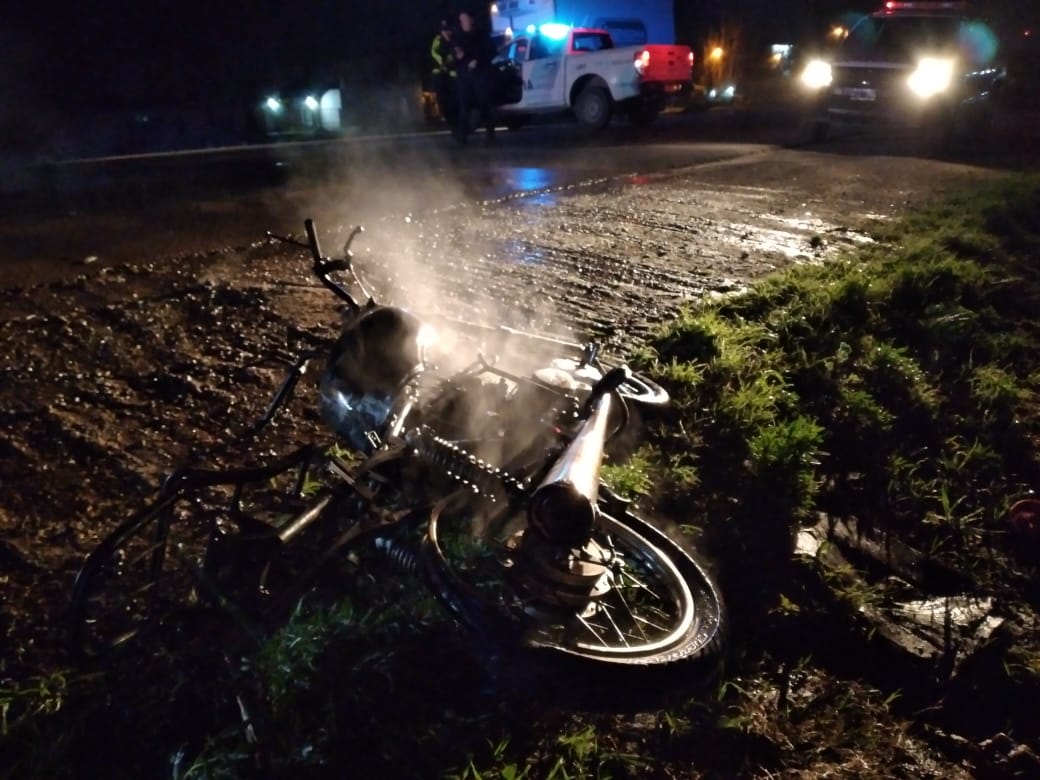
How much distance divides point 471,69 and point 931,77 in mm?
7035

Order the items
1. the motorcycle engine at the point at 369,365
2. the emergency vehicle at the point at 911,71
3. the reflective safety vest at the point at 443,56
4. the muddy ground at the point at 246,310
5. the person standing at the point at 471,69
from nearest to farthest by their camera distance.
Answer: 1. the motorcycle engine at the point at 369,365
2. the muddy ground at the point at 246,310
3. the emergency vehicle at the point at 911,71
4. the person standing at the point at 471,69
5. the reflective safety vest at the point at 443,56

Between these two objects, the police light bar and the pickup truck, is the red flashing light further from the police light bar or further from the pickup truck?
the pickup truck

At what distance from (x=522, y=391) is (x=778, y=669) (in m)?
1.28

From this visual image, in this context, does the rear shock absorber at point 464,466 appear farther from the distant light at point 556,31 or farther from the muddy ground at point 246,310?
the distant light at point 556,31

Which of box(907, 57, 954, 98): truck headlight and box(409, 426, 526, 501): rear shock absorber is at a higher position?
box(907, 57, 954, 98): truck headlight

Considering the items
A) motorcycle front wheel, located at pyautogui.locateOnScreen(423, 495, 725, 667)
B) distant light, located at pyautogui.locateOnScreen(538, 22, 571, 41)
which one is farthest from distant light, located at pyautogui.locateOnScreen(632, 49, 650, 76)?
motorcycle front wheel, located at pyautogui.locateOnScreen(423, 495, 725, 667)

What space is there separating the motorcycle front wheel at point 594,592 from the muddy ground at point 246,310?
1.29 metres

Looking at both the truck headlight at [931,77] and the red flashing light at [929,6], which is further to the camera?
the red flashing light at [929,6]

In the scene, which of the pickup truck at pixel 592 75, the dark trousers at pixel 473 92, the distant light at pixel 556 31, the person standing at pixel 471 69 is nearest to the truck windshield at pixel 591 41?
the pickup truck at pixel 592 75

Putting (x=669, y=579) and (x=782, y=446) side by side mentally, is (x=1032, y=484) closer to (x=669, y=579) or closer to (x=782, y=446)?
(x=782, y=446)

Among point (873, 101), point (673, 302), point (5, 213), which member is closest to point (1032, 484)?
point (673, 302)

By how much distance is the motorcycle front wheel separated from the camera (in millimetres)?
2158

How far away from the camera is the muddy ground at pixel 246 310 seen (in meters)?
3.17

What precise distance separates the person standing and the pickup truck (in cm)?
334
